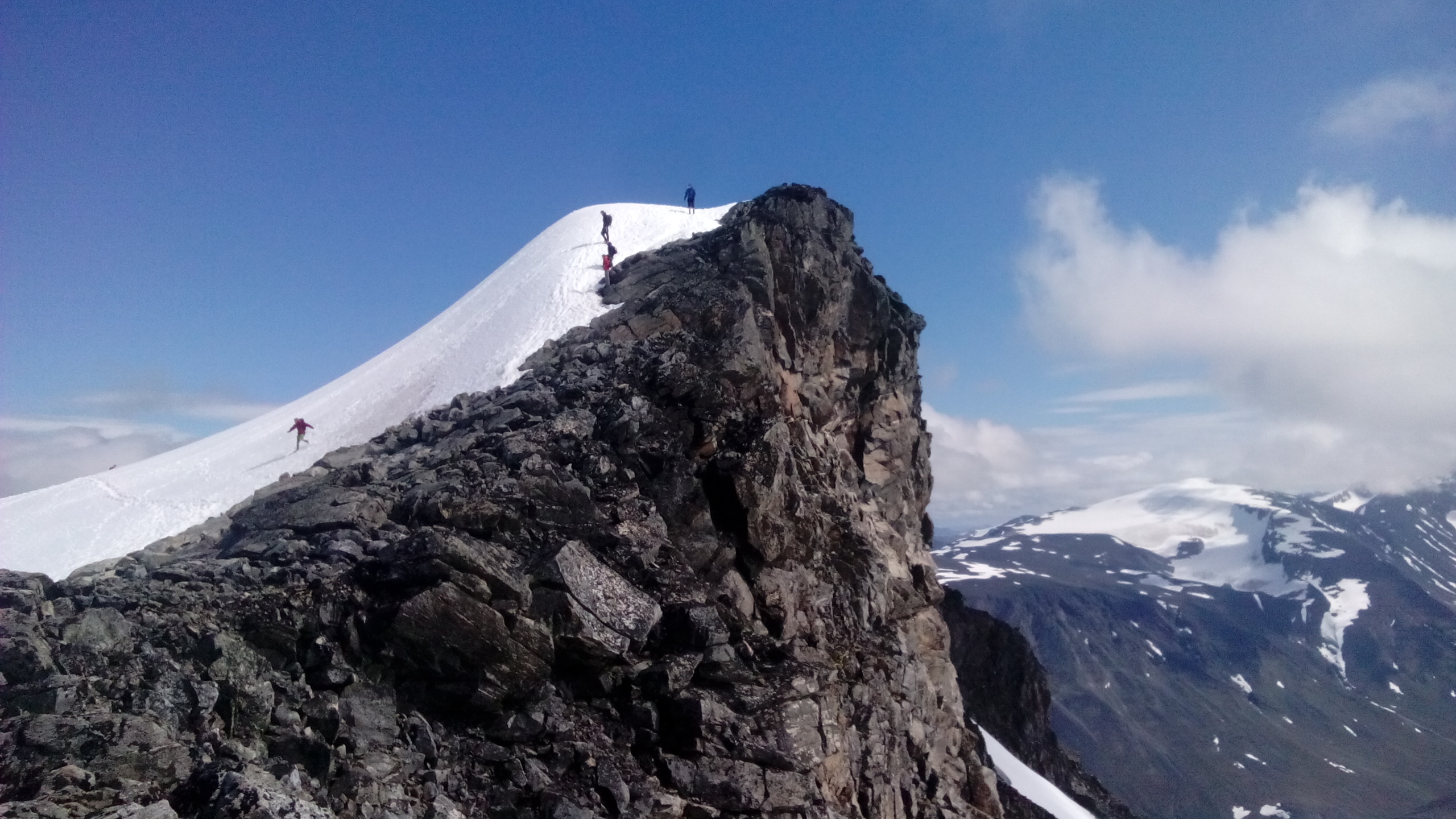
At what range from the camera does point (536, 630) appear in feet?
55.4

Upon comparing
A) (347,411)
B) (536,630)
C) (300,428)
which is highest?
(347,411)

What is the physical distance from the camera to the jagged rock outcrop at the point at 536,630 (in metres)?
13.0

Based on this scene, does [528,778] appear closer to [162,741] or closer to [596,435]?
[162,741]

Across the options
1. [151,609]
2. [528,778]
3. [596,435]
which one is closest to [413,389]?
[596,435]

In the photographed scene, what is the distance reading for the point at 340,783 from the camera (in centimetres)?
1338

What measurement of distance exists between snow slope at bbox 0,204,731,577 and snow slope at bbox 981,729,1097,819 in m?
42.6

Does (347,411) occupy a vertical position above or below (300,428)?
above

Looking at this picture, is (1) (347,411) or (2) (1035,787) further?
(2) (1035,787)

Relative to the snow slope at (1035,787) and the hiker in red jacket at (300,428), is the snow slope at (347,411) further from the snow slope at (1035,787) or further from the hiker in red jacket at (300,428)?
the snow slope at (1035,787)

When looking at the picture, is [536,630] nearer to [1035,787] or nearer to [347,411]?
[347,411]

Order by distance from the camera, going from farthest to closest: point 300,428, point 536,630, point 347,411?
point 347,411 < point 300,428 < point 536,630

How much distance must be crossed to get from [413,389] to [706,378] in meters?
12.7

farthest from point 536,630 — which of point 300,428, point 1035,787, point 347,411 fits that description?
point 1035,787

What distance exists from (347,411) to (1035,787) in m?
53.9
